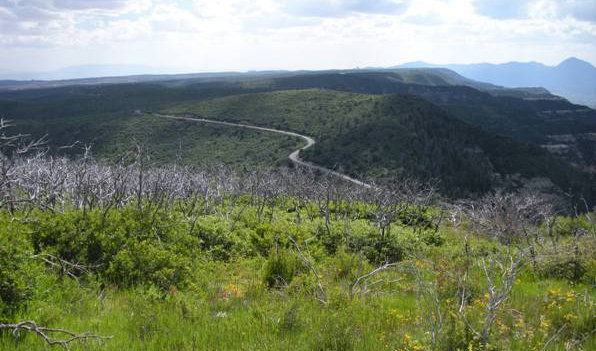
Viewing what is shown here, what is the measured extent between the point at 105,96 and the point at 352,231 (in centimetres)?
12880

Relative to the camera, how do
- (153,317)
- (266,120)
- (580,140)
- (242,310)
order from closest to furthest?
(153,317) < (242,310) < (266,120) < (580,140)

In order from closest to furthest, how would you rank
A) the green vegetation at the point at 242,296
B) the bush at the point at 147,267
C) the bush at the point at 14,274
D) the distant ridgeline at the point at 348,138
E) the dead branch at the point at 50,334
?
the dead branch at the point at 50,334 < the green vegetation at the point at 242,296 < the bush at the point at 14,274 < the bush at the point at 147,267 < the distant ridgeline at the point at 348,138

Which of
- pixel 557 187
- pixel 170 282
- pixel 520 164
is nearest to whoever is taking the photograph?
pixel 170 282

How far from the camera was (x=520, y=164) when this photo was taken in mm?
57969

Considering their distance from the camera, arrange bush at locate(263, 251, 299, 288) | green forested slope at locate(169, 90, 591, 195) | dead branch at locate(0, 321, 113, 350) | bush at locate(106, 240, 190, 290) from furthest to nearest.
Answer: green forested slope at locate(169, 90, 591, 195) < bush at locate(263, 251, 299, 288) < bush at locate(106, 240, 190, 290) < dead branch at locate(0, 321, 113, 350)

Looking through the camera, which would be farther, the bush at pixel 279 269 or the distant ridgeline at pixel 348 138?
the distant ridgeline at pixel 348 138

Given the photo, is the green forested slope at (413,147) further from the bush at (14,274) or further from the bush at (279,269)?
the bush at (14,274)

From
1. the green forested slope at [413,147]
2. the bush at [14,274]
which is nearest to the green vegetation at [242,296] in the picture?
the bush at [14,274]

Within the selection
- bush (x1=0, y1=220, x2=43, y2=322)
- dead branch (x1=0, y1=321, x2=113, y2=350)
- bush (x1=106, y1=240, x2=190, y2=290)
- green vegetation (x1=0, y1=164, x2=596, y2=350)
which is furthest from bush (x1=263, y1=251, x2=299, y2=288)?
bush (x1=0, y1=220, x2=43, y2=322)

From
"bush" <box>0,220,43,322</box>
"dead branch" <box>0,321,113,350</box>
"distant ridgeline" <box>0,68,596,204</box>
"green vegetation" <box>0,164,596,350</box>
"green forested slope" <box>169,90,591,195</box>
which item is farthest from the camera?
"distant ridgeline" <box>0,68,596,204</box>

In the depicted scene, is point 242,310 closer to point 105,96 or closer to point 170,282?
point 170,282

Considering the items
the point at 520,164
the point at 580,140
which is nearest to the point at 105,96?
the point at 520,164

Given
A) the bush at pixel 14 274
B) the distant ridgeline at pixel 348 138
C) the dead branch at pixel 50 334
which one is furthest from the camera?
the distant ridgeline at pixel 348 138

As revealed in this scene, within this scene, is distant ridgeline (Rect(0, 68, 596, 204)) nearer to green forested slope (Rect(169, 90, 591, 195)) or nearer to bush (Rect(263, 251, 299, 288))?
green forested slope (Rect(169, 90, 591, 195))
